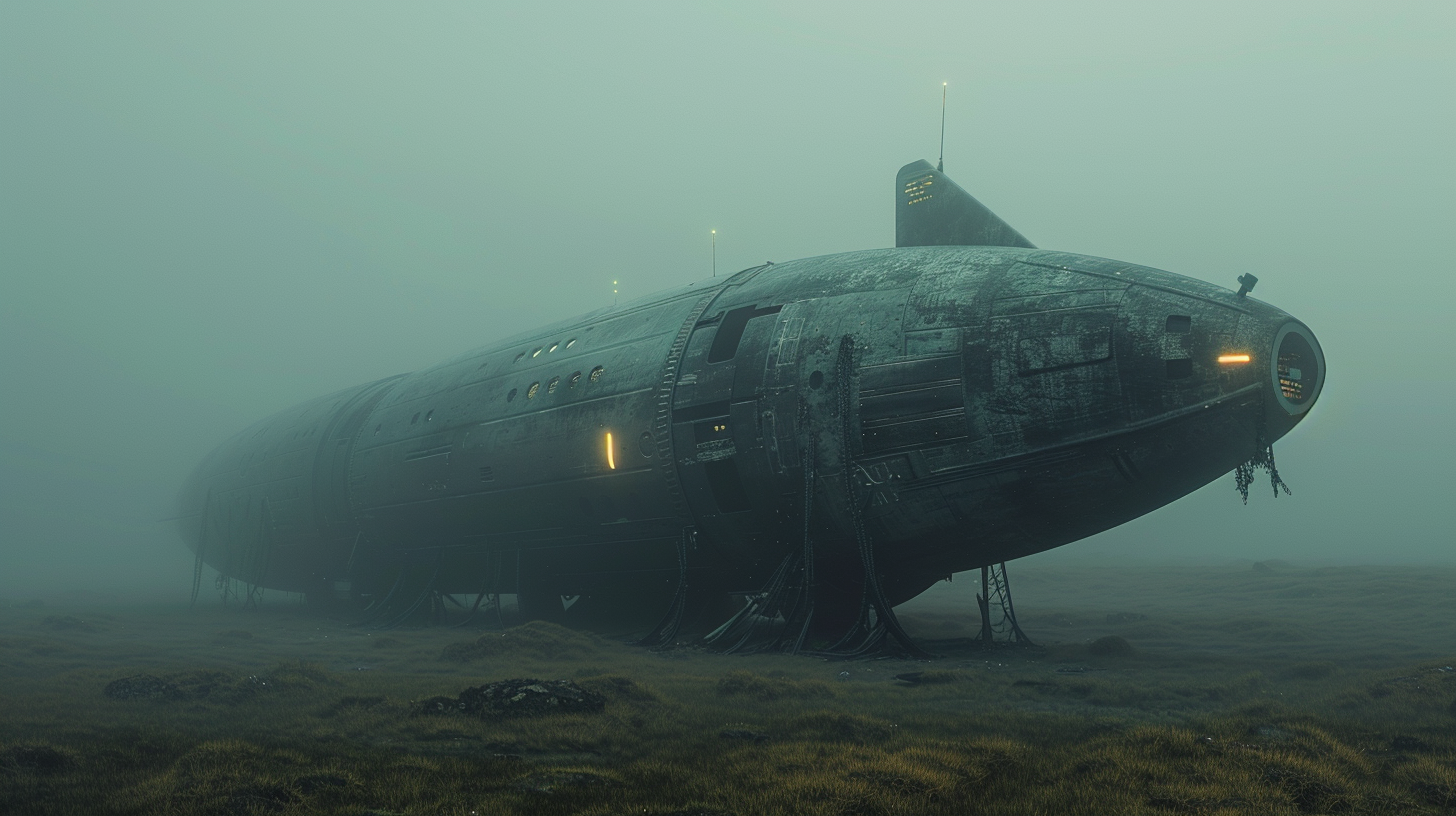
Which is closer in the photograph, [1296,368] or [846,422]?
[1296,368]

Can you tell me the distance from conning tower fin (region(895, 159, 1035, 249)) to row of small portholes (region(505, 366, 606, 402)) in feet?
32.4

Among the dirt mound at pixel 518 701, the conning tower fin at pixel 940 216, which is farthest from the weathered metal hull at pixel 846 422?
the dirt mound at pixel 518 701

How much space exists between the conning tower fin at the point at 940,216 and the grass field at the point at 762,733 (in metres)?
11.0

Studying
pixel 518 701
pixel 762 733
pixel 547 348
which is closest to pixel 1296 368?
pixel 762 733

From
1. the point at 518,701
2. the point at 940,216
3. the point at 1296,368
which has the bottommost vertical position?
the point at 518,701

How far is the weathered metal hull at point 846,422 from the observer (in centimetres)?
1655

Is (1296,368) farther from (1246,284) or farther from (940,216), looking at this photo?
(940,216)

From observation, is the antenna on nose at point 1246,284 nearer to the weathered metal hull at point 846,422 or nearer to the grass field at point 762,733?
the weathered metal hull at point 846,422

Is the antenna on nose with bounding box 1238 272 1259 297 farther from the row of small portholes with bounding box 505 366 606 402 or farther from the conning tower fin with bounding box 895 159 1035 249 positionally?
the row of small portholes with bounding box 505 366 606 402

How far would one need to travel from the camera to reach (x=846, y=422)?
61.5 ft

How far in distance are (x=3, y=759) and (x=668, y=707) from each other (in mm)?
8465

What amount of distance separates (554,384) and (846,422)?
10044 mm

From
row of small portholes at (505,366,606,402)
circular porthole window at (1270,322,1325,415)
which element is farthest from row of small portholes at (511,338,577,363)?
circular porthole window at (1270,322,1325,415)

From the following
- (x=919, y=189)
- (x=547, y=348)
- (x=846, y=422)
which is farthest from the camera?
(x=547, y=348)
